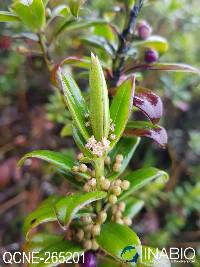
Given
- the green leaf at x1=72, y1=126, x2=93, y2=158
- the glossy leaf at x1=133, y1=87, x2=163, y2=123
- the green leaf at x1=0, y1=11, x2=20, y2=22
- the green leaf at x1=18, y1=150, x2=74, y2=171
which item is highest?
the green leaf at x1=0, y1=11, x2=20, y2=22

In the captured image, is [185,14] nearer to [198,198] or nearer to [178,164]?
[178,164]

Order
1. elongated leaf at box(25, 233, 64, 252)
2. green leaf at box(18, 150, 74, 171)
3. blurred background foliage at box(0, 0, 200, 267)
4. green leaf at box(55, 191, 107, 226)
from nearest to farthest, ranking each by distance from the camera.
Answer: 1. green leaf at box(55, 191, 107, 226)
2. green leaf at box(18, 150, 74, 171)
3. elongated leaf at box(25, 233, 64, 252)
4. blurred background foliage at box(0, 0, 200, 267)

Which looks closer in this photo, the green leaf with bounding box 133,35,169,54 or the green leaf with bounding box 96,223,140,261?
the green leaf with bounding box 96,223,140,261

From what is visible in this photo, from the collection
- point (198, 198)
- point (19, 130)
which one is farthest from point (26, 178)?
point (198, 198)

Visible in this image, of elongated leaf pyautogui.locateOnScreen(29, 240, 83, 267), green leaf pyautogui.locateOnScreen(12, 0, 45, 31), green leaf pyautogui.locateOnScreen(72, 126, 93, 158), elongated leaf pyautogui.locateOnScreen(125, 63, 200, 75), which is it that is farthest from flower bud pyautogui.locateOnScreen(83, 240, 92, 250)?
green leaf pyautogui.locateOnScreen(12, 0, 45, 31)

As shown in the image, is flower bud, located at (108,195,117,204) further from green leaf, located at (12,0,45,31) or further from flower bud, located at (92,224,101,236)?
green leaf, located at (12,0,45,31)

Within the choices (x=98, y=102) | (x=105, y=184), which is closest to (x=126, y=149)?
(x=105, y=184)
